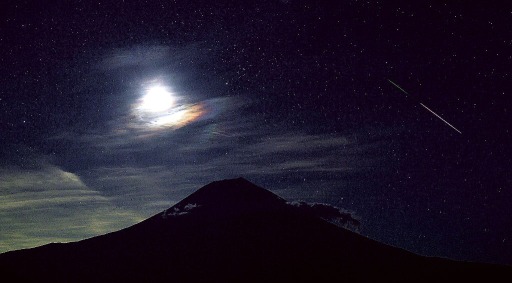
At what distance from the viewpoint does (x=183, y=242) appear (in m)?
125

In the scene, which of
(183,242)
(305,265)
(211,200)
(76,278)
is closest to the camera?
(76,278)

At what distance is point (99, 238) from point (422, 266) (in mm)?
95829

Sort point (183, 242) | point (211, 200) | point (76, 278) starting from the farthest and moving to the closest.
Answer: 1. point (211, 200)
2. point (183, 242)
3. point (76, 278)

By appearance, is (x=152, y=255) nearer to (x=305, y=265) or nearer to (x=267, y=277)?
(x=267, y=277)

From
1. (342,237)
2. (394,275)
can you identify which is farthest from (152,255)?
(394,275)

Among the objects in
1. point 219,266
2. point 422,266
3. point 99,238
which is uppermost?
point 99,238

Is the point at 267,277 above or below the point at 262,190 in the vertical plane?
below

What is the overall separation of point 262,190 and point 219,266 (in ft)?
183

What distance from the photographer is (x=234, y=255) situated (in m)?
118

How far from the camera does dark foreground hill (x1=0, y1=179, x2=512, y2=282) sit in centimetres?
10194

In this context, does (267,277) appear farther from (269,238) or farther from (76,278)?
(76,278)

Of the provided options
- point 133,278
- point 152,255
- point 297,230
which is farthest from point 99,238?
point 297,230

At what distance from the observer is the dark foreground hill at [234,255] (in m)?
102

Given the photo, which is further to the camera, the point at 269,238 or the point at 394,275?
the point at 269,238
